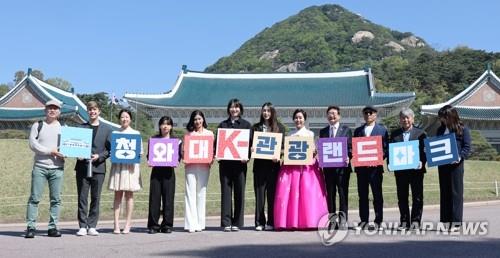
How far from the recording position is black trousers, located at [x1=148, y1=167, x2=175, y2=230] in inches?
300

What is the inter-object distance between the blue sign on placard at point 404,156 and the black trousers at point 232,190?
6.77 feet

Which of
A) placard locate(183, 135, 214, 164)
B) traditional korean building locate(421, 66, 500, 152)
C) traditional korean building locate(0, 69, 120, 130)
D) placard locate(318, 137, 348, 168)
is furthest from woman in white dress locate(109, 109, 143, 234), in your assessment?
traditional korean building locate(421, 66, 500, 152)

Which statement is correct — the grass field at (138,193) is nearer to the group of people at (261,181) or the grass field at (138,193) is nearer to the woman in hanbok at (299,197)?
the group of people at (261,181)

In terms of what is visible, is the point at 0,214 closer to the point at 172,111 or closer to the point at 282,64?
the point at 172,111

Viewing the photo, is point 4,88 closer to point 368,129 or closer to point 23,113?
point 23,113

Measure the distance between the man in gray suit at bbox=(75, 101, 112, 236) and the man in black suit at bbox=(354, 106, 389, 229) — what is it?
11.6 feet

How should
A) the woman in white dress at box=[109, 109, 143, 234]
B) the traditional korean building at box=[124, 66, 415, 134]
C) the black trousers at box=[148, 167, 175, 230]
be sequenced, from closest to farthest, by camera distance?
the woman in white dress at box=[109, 109, 143, 234] < the black trousers at box=[148, 167, 175, 230] < the traditional korean building at box=[124, 66, 415, 134]

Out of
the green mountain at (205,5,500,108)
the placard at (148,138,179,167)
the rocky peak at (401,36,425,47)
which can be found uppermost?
the rocky peak at (401,36,425,47)

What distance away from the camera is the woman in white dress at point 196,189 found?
7.73m

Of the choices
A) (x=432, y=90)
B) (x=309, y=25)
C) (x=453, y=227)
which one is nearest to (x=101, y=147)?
(x=453, y=227)

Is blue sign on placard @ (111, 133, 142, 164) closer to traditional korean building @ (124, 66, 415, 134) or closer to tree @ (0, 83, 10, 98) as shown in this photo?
traditional korean building @ (124, 66, 415, 134)

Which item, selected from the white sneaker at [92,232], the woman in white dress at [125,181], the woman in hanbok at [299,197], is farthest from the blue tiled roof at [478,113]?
the white sneaker at [92,232]

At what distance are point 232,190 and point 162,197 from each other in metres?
1.00

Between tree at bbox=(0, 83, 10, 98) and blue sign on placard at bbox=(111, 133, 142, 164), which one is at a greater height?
tree at bbox=(0, 83, 10, 98)
